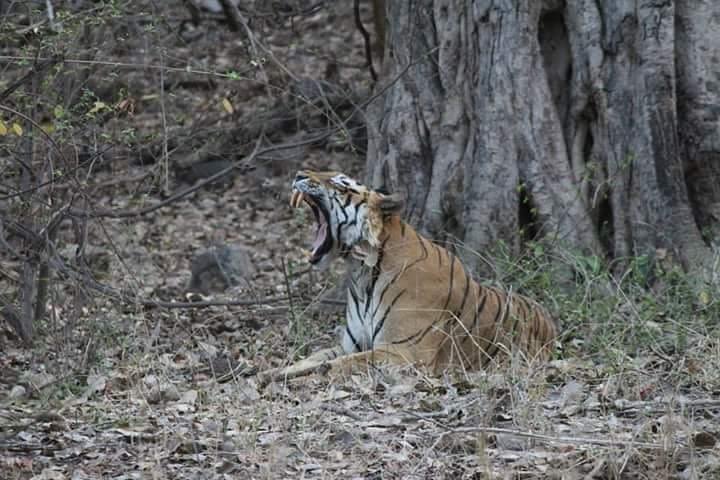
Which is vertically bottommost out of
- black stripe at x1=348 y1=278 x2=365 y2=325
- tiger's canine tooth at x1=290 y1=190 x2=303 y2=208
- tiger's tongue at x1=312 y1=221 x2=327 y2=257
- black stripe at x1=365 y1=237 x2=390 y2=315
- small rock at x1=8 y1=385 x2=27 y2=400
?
small rock at x1=8 y1=385 x2=27 y2=400

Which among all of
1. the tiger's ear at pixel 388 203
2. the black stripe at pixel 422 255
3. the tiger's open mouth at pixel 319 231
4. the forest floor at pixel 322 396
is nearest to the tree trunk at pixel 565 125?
the forest floor at pixel 322 396

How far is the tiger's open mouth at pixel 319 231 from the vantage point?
277 inches

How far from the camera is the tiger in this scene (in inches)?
271

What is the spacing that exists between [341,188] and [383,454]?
7.70ft

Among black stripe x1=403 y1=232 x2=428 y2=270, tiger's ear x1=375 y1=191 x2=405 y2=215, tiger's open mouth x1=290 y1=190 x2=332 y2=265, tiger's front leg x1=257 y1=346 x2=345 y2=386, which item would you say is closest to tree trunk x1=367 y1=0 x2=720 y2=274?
black stripe x1=403 y1=232 x2=428 y2=270

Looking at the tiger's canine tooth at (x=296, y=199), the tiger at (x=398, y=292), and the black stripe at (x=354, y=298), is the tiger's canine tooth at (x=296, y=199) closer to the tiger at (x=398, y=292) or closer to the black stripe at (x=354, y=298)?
the tiger at (x=398, y=292)

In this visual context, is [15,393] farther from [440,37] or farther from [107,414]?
[440,37]

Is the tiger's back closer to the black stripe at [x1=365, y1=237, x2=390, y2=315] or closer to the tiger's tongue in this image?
the black stripe at [x1=365, y1=237, x2=390, y2=315]

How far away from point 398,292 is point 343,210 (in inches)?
21.0

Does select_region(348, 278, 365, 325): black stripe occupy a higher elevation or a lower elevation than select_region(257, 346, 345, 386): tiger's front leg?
higher

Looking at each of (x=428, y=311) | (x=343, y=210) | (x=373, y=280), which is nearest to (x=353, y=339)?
(x=373, y=280)

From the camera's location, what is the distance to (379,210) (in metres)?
7.02

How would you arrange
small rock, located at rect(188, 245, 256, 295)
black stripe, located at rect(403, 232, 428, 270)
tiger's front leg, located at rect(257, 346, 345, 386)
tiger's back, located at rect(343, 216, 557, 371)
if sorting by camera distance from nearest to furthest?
1. tiger's front leg, located at rect(257, 346, 345, 386)
2. tiger's back, located at rect(343, 216, 557, 371)
3. black stripe, located at rect(403, 232, 428, 270)
4. small rock, located at rect(188, 245, 256, 295)

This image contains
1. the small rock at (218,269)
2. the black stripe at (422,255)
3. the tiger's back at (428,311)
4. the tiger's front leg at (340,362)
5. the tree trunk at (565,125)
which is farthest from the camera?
the small rock at (218,269)
